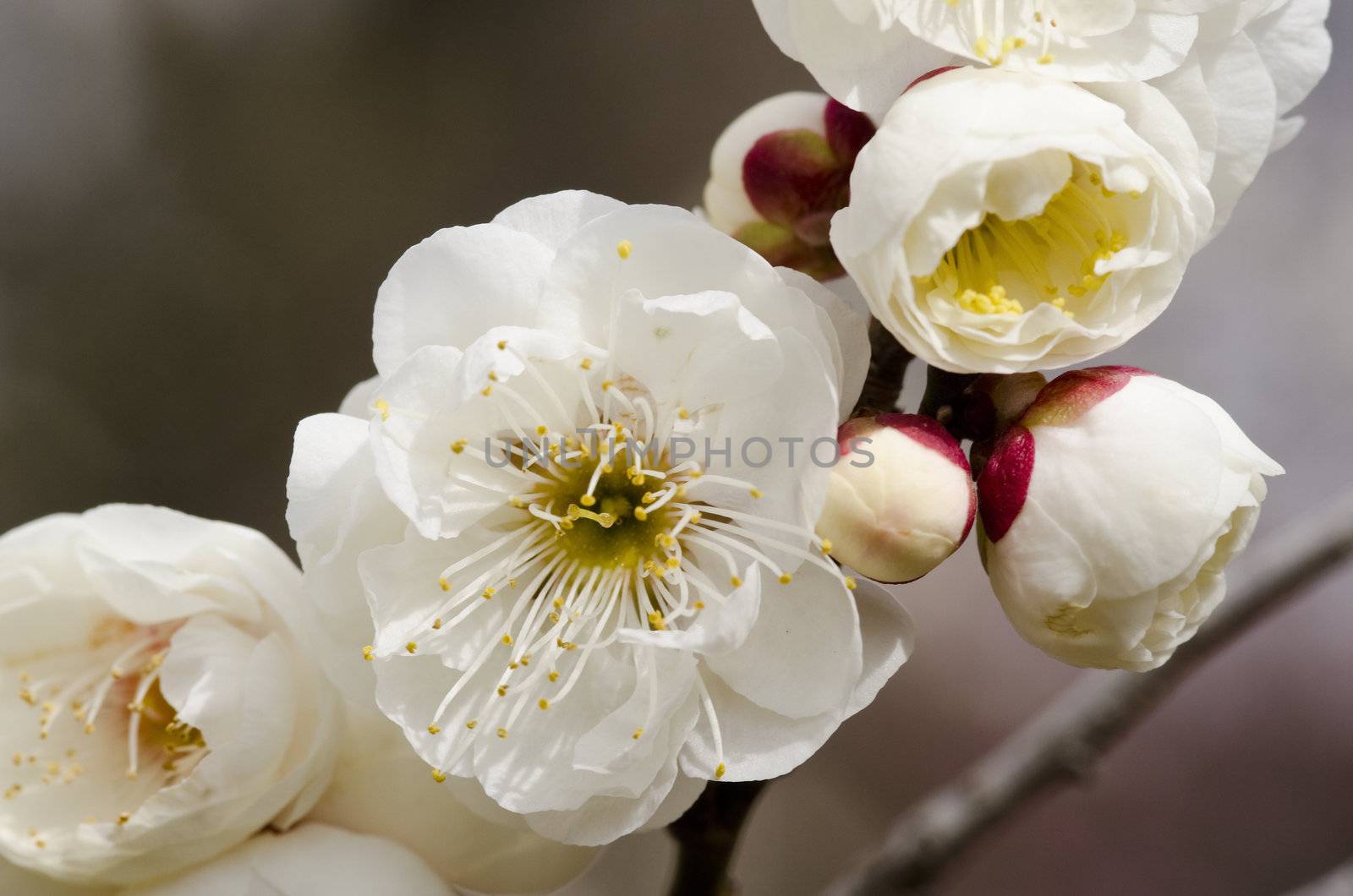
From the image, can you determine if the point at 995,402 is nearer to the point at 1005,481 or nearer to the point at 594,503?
the point at 1005,481

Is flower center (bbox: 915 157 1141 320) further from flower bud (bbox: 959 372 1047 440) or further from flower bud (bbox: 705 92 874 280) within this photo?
flower bud (bbox: 705 92 874 280)

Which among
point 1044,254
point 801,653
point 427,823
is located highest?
point 1044,254

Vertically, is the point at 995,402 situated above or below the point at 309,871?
above

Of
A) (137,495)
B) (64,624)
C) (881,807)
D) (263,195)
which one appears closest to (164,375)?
(137,495)

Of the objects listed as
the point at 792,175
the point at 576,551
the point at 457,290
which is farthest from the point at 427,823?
the point at 792,175

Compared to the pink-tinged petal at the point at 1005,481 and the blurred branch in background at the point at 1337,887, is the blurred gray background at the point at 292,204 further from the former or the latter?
the pink-tinged petal at the point at 1005,481

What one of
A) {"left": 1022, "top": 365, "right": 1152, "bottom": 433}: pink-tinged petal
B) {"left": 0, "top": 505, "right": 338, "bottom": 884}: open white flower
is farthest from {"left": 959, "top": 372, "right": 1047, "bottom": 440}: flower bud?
{"left": 0, "top": 505, "right": 338, "bottom": 884}: open white flower

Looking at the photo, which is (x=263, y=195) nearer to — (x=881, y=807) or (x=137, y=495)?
(x=137, y=495)
